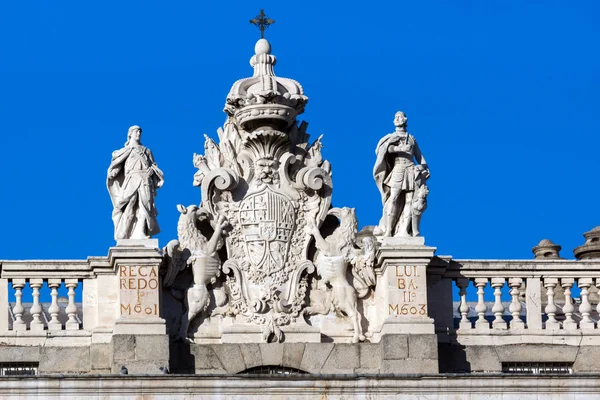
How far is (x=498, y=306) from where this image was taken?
44.5 meters

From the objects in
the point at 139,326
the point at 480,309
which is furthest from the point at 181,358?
the point at 480,309

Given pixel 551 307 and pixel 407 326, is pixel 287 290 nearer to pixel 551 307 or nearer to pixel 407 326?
pixel 407 326

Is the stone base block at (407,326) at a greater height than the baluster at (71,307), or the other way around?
the baluster at (71,307)

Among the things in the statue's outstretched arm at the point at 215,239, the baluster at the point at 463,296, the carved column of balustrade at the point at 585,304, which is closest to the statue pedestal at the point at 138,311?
the statue's outstretched arm at the point at 215,239

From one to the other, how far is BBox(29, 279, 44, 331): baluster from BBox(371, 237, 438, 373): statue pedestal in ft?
17.6

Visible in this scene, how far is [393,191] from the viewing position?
146 feet

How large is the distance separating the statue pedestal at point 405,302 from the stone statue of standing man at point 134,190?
3774 millimetres

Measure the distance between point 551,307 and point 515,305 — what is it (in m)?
0.59

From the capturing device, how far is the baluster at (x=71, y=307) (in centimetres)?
4384

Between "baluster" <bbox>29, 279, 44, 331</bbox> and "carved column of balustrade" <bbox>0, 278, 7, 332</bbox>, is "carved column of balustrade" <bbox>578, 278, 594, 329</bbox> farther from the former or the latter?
"carved column of balustrade" <bbox>0, 278, 7, 332</bbox>

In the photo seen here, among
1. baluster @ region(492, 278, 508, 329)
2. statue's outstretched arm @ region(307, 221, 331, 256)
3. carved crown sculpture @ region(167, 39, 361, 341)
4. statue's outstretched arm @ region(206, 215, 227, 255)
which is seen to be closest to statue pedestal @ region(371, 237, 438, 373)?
carved crown sculpture @ region(167, 39, 361, 341)

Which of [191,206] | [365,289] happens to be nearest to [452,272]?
[365,289]

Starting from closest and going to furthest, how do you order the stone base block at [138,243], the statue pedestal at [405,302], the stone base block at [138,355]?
the stone base block at [138,355], the statue pedestal at [405,302], the stone base block at [138,243]

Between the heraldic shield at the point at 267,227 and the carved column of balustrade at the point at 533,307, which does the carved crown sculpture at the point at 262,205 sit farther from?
the carved column of balustrade at the point at 533,307
